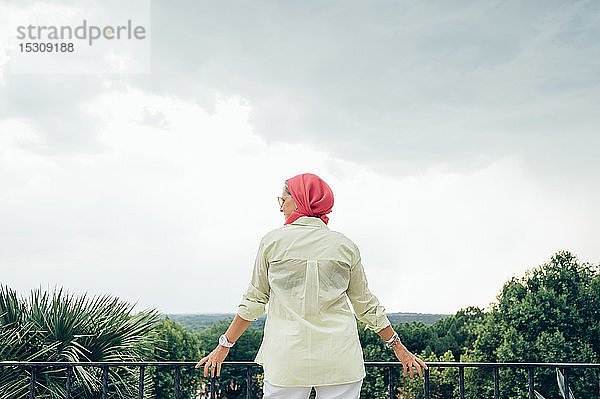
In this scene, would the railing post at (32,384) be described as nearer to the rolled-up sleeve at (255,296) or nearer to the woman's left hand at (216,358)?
the woman's left hand at (216,358)

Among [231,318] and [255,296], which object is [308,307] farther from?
[231,318]

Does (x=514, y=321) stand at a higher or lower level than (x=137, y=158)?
lower

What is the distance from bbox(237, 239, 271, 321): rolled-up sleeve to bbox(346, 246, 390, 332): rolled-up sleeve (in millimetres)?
265

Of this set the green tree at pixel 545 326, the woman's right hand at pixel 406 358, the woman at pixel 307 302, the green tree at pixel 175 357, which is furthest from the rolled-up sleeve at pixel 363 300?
the green tree at pixel 545 326

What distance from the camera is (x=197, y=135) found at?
20250 mm

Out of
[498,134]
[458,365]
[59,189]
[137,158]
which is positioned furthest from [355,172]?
[458,365]

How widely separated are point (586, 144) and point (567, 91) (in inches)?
75.1

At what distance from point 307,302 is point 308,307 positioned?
16 mm

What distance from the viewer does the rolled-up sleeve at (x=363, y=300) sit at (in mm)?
1632

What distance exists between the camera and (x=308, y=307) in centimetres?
151

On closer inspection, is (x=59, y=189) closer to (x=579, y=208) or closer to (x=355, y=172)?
(x=355, y=172)

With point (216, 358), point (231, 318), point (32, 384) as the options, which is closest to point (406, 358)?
point (216, 358)

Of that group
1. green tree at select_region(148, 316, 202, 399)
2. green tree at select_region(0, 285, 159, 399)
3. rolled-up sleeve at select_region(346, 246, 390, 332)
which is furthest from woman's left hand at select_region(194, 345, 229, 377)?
Result: green tree at select_region(148, 316, 202, 399)

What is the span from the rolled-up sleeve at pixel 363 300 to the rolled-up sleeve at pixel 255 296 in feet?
0.87
